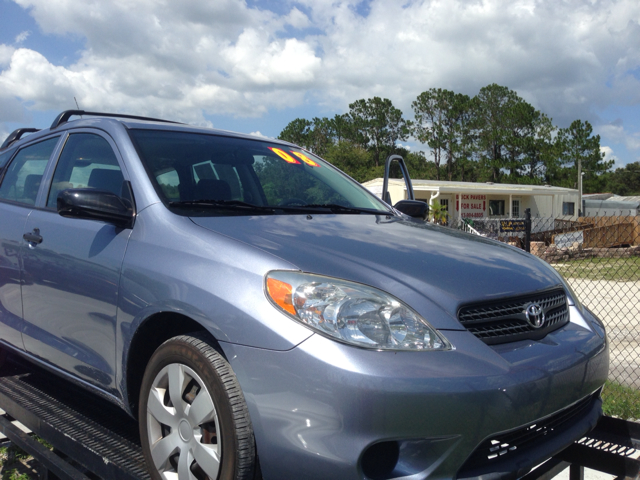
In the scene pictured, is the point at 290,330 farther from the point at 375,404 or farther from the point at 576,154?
the point at 576,154

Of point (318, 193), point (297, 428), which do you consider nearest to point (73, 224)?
point (318, 193)

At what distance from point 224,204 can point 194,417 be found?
3.36 feet

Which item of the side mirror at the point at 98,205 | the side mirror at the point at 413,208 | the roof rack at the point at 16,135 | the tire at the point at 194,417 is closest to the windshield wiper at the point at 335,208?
the side mirror at the point at 413,208

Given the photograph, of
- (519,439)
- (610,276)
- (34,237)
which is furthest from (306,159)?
(610,276)

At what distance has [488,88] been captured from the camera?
185ft

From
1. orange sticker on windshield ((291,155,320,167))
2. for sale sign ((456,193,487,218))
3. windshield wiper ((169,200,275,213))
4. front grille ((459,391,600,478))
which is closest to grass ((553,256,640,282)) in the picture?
orange sticker on windshield ((291,155,320,167))

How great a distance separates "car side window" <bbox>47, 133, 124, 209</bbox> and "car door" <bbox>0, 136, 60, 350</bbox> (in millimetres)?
200

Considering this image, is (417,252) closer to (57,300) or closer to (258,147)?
(258,147)

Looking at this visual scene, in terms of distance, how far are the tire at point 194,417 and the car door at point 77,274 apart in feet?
1.20

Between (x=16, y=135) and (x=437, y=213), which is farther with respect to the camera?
(x=437, y=213)

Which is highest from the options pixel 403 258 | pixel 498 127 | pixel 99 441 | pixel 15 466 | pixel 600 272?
pixel 498 127

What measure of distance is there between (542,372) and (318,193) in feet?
5.56

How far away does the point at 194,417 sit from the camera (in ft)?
6.29

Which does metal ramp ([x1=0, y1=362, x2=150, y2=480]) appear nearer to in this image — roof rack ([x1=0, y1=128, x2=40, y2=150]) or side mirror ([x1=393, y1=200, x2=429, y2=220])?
roof rack ([x1=0, y1=128, x2=40, y2=150])
